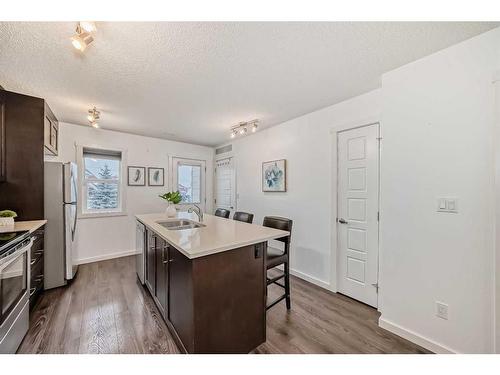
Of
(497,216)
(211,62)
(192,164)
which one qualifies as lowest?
(497,216)

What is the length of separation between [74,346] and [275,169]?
10.1 feet

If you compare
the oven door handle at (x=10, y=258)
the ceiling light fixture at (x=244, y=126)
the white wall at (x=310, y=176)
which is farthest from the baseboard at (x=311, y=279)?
the oven door handle at (x=10, y=258)

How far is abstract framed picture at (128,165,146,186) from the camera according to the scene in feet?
13.6

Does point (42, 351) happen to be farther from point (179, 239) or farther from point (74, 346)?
point (179, 239)

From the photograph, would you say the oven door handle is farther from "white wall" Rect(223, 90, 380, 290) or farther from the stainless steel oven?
"white wall" Rect(223, 90, 380, 290)

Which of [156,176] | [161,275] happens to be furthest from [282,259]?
[156,176]

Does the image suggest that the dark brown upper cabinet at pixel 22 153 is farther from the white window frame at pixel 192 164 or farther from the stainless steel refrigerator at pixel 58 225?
the white window frame at pixel 192 164

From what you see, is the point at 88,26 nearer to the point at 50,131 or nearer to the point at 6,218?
the point at 6,218

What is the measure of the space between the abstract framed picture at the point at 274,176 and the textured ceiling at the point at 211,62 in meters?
0.91

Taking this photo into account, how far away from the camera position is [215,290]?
1.44m

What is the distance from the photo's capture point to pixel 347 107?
2.57 metres

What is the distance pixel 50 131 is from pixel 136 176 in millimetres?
1524

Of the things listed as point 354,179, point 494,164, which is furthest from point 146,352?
point 494,164

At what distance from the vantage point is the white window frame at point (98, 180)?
3615 millimetres
